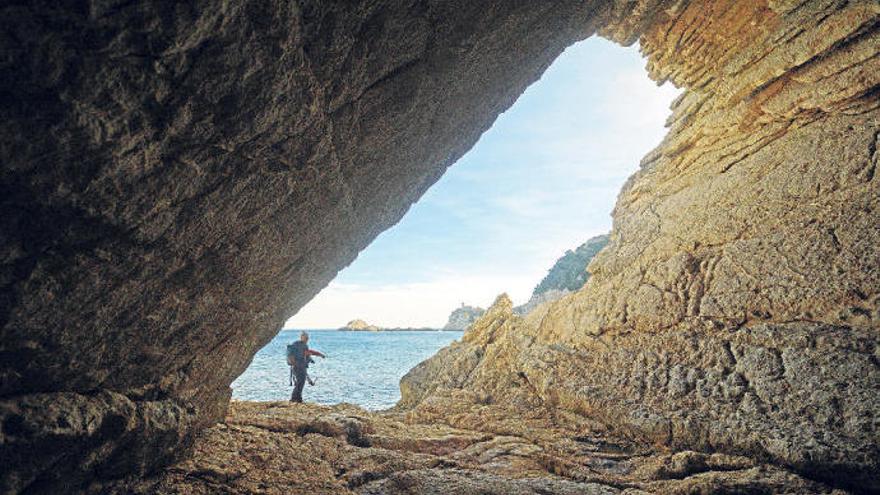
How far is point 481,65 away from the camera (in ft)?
27.7

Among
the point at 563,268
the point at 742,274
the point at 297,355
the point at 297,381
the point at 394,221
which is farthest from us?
the point at 563,268

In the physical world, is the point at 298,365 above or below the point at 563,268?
below

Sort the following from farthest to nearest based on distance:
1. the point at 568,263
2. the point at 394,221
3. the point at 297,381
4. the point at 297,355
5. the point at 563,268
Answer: the point at 563,268
the point at 568,263
the point at 297,355
the point at 297,381
the point at 394,221

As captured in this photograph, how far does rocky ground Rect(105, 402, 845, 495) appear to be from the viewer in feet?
23.6

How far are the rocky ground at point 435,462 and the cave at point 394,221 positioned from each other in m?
0.17

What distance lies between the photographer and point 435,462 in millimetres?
8766

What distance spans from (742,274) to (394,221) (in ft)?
32.8

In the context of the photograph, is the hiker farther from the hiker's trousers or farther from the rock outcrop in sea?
the rock outcrop in sea

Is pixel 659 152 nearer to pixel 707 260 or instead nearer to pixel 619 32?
pixel 619 32

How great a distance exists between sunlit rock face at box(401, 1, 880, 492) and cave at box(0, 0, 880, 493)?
6cm

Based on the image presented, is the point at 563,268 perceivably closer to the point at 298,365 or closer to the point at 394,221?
the point at 298,365

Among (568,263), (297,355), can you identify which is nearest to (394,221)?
(297,355)

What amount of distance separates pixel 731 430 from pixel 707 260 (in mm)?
5528

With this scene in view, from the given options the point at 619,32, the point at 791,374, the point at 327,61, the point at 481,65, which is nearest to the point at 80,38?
the point at 327,61
